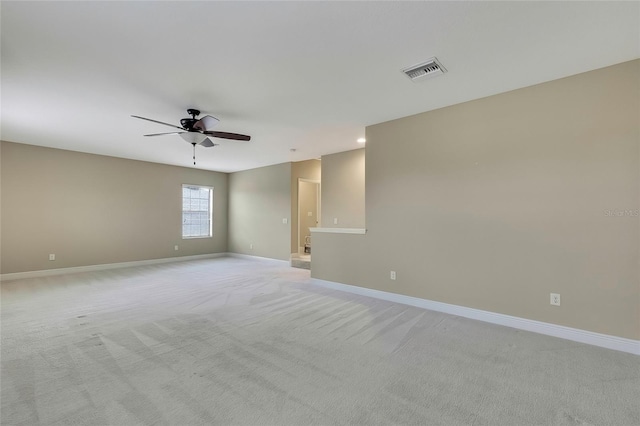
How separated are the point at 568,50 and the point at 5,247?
8.95 m

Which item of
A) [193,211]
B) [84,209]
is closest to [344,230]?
[193,211]

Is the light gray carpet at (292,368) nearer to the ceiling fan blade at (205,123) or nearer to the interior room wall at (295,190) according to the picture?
the ceiling fan blade at (205,123)

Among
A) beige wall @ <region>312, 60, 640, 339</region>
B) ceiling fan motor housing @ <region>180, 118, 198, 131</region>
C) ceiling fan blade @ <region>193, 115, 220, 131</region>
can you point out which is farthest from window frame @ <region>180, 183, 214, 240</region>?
beige wall @ <region>312, 60, 640, 339</region>

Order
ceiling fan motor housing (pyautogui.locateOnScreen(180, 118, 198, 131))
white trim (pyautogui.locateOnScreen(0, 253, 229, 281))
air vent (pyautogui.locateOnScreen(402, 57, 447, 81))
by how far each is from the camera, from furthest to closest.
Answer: white trim (pyautogui.locateOnScreen(0, 253, 229, 281))
ceiling fan motor housing (pyautogui.locateOnScreen(180, 118, 198, 131))
air vent (pyautogui.locateOnScreen(402, 57, 447, 81))

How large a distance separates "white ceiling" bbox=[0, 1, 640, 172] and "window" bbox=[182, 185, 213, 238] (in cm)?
415

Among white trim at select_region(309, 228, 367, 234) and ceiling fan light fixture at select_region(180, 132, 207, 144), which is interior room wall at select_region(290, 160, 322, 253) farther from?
ceiling fan light fixture at select_region(180, 132, 207, 144)

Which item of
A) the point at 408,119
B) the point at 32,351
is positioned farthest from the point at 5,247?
the point at 408,119

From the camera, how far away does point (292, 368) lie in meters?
2.25

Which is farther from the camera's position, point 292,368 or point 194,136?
point 194,136

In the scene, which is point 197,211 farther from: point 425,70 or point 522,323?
point 522,323

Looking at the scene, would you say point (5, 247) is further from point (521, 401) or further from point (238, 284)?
point (521, 401)

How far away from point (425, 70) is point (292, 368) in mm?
2987

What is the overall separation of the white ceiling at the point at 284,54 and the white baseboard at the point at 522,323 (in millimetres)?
2599

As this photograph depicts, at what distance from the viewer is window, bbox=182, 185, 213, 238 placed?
26.3 ft
